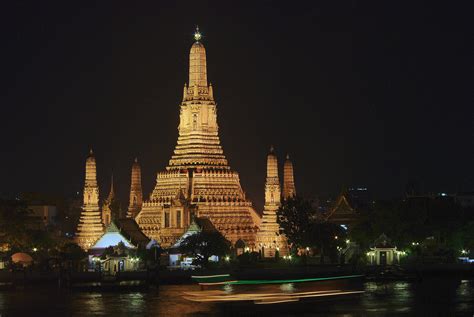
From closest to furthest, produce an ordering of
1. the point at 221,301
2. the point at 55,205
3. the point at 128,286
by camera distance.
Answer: the point at 221,301 < the point at 128,286 < the point at 55,205

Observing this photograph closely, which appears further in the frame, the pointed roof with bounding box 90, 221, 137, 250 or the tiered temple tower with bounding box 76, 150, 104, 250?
the tiered temple tower with bounding box 76, 150, 104, 250

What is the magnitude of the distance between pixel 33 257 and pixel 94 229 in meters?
9.71

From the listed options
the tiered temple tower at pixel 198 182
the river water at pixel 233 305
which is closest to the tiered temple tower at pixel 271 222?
the tiered temple tower at pixel 198 182

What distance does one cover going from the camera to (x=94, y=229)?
11244 cm

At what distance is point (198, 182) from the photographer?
11262cm

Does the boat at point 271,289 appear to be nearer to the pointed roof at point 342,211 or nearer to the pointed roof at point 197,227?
the pointed roof at point 197,227

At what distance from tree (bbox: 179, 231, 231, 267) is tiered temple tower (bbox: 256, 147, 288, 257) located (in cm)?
1041

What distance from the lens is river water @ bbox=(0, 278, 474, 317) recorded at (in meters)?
70.2

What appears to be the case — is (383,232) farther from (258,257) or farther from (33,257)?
(33,257)

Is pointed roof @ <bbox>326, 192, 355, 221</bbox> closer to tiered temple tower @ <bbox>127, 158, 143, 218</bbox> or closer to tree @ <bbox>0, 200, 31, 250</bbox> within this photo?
tiered temple tower @ <bbox>127, 158, 143, 218</bbox>

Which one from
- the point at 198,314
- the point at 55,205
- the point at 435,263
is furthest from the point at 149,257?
the point at 55,205

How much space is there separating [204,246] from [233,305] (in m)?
26.9

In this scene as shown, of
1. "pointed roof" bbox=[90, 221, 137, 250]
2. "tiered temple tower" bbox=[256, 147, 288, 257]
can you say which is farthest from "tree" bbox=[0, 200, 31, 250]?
"tiered temple tower" bbox=[256, 147, 288, 257]

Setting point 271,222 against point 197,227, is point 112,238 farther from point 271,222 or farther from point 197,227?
point 271,222
